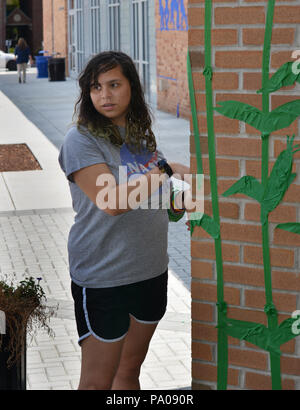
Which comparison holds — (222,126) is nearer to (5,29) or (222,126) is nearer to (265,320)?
(265,320)

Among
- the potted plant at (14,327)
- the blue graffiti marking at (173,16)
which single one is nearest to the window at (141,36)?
the blue graffiti marking at (173,16)

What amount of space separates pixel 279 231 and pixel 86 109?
3.23ft

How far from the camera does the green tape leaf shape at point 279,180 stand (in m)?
3.49

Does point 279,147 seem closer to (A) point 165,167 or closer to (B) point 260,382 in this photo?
(A) point 165,167

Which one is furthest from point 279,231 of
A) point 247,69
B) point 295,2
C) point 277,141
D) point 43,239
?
point 43,239

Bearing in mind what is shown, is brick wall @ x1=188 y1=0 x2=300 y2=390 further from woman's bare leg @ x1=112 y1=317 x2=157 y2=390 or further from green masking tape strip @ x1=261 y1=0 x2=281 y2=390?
woman's bare leg @ x1=112 y1=317 x2=157 y2=390

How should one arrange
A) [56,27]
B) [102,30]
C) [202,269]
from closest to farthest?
[202,269] < [102,30] < [56,27]

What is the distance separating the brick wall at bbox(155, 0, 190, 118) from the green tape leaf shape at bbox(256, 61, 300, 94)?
1684 cm

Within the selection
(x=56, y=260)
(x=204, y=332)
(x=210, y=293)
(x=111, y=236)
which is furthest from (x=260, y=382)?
(x=56, y=260)

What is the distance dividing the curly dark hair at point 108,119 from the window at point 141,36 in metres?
21.2

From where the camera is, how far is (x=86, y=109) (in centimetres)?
335

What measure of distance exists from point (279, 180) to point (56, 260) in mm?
4931

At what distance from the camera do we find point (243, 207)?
11.8ft

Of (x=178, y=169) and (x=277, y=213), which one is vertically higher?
(x=178, y=169)
